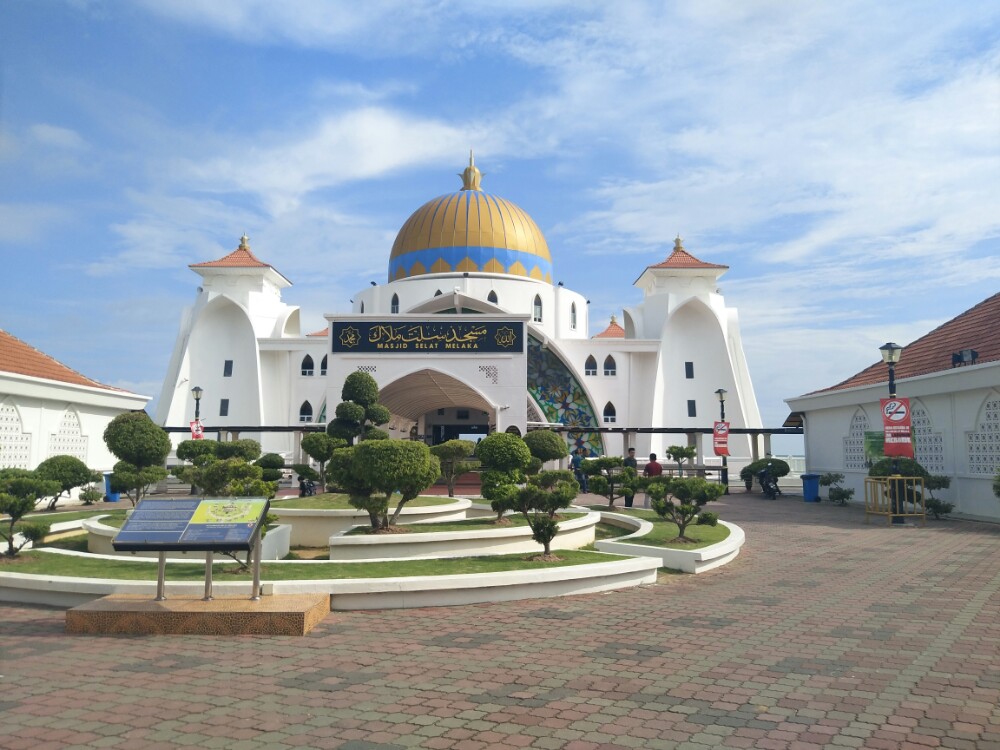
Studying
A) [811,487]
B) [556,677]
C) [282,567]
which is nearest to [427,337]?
[811,487]

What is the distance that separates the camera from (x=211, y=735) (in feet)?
→ 12.6

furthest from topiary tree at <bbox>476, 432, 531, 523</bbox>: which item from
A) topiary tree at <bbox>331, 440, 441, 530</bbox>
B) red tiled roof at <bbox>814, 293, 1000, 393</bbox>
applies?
red tiled roof at <bbox>814, 293, 1000, 393</bbox>

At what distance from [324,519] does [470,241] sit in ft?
77.7

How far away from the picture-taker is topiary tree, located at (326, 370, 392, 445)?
54.7ft

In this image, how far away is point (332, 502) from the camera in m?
13.3

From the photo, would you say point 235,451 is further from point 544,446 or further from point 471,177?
point 471,177

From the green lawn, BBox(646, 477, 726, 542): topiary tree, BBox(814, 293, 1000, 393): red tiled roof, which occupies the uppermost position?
BBox(814, 293, 1000, 393): red tiled roof

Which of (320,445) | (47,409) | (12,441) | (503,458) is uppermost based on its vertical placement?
(47,409)

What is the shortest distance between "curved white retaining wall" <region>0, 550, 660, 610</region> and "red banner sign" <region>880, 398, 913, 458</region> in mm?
8659

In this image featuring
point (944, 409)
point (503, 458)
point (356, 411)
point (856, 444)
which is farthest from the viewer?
point (856, 444)

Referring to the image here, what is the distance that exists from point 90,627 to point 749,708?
5032mm

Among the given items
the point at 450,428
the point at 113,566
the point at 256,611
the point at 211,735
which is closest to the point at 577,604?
the point at 256,611

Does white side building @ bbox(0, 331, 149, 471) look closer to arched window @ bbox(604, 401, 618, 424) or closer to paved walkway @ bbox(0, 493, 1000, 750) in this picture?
paved walkway @ bbox(0, 493, 1000, 750)

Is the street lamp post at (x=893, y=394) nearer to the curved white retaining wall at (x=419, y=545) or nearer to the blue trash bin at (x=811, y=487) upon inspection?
the blue trash bin at (x=811, y=487)
